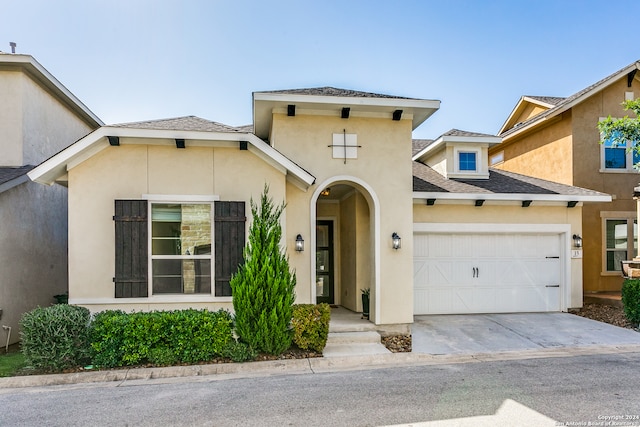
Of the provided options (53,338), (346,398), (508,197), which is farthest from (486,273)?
(53,338)

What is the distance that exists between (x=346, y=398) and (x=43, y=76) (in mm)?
10087

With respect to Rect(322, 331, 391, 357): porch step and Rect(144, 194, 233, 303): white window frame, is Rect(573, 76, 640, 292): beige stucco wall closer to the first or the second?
Rect(322, 331, 391, 357): porch step

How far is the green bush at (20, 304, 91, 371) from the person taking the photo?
6.30 metres

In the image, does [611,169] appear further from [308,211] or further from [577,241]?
[308,211]

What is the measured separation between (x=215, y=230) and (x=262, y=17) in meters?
7.42

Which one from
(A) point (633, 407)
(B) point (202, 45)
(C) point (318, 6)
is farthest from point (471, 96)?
(A) point (633, 407)

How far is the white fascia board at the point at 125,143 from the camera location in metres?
7.27

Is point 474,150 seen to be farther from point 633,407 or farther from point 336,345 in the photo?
point 633,407

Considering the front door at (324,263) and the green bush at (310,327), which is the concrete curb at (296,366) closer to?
the green bush at (310,327)

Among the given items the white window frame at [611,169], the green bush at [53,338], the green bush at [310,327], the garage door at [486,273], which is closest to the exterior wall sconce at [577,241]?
the garage door at [486,273]

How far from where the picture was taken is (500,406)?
201 inches

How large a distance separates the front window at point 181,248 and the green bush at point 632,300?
940 centimetres

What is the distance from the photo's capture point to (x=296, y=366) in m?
6.82

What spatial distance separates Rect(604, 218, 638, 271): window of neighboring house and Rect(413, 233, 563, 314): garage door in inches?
121
